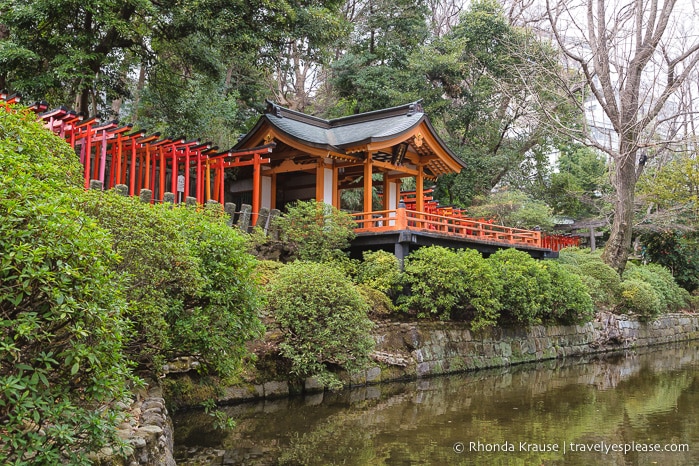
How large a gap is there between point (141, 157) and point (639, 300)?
15.2 metres

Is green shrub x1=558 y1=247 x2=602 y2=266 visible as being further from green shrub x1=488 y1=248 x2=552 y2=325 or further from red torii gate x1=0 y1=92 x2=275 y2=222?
red torii gate x1=0 y1=92 x2=275 y2=222

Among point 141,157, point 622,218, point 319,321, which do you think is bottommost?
point 319,321

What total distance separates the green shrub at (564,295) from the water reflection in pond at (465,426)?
3.09m

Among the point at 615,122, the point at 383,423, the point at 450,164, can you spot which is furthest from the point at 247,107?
the point at 383,423

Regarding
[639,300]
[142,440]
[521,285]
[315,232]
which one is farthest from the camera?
[639,300]

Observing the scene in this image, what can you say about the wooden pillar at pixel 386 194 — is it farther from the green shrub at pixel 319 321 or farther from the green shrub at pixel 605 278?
the green shrub at pixel 319 321

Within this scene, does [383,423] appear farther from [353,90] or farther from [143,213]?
[353,90]

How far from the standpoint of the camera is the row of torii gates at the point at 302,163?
13586mm

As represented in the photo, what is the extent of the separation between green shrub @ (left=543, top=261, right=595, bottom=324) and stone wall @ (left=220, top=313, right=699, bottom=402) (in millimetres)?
633

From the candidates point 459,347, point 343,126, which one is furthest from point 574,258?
point 343,126

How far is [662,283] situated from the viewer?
70.7 feet

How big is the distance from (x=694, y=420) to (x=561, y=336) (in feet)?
26.0

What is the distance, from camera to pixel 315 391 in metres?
10.4

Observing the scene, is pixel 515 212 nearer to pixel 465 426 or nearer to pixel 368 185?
pixel 368 185
